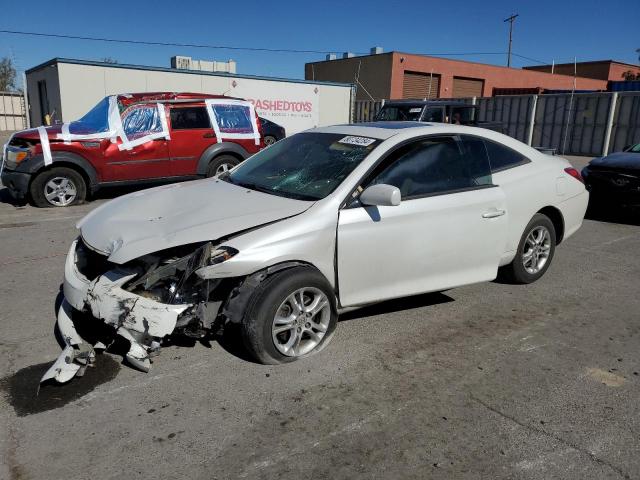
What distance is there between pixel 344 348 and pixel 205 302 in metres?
1.10

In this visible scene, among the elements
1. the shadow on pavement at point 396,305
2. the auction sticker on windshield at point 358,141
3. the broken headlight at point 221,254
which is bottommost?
the shadow on pavement at point 396,305

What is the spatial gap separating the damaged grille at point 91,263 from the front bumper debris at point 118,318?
148mm

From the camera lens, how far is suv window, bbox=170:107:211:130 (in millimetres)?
9508

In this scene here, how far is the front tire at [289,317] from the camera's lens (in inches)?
132

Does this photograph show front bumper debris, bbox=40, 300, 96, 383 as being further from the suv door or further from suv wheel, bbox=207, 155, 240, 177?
suv wheel, bbox=207, 155, 240, 177

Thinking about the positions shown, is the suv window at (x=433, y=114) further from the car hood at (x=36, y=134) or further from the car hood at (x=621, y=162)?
the car hood at (x=36, y=134)

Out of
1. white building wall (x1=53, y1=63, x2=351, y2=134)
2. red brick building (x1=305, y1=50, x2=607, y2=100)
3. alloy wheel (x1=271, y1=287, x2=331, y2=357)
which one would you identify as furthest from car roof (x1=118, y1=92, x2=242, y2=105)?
red brick building (x1=305, y1=50, x2=607, y2=100)

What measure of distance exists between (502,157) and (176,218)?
2.98 m

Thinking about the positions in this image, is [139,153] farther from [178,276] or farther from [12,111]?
[12,111]

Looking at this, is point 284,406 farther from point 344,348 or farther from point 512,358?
point 512,358

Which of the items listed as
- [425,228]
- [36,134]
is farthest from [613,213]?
[36,134]

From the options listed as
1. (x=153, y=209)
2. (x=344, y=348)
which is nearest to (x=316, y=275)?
(x=344, y=348)

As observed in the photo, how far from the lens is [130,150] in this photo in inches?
356

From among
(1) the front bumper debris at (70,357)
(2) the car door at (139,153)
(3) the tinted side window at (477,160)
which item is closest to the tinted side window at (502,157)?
(3) the tinted side window at (477,160)
